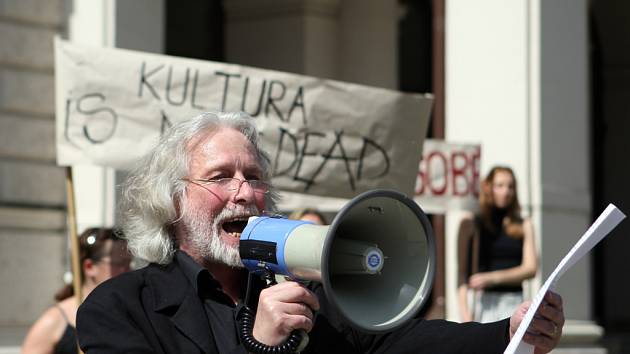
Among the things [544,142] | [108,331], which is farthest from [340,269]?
[544,142]

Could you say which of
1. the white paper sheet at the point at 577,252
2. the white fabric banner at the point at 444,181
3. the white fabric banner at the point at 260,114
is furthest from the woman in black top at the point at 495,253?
the white paper sheet at the point at 577,252

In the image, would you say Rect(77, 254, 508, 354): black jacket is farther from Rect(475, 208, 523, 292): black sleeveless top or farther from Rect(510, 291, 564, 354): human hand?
Rect(475, 208, 523, 292): black sleeveless top

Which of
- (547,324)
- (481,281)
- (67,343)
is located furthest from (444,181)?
(547,324)

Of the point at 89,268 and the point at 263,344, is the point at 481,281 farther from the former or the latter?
the point at 263,344

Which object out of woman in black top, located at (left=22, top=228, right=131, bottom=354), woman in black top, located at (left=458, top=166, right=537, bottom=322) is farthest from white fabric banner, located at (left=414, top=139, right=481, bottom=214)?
woman in black top, located at (left=22, top=228, right=131, bottom=354)

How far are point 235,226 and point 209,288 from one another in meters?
0.14

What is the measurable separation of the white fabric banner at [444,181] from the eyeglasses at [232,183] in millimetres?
4571

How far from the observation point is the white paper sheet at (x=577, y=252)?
2531 mm

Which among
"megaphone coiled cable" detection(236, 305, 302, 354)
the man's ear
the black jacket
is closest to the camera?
"megaphone coiled cable" detection(236, 305, 302, 354)

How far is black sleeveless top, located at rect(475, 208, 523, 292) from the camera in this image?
7.22m

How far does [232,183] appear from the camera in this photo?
2.97m

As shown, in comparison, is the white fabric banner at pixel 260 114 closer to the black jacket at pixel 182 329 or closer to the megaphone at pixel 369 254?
the black jacket at pixel 182 329

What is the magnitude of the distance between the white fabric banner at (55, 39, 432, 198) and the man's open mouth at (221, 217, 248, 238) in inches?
122

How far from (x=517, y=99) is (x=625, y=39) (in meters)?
6.43
